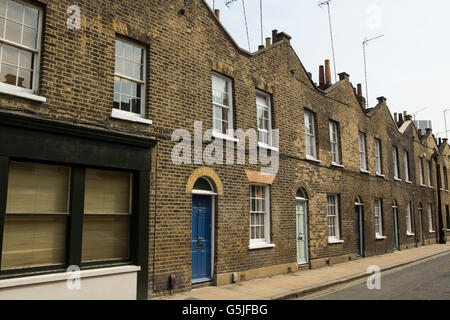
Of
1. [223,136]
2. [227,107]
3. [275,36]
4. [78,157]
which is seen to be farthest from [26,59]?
[275,36]

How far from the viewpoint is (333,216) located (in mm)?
15531

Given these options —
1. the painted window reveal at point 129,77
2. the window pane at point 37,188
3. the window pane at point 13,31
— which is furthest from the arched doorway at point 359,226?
the window pane at point 13,31

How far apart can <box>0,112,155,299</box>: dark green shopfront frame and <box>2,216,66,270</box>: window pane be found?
141mm

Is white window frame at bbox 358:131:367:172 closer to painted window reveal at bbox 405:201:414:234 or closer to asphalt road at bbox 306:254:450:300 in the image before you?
asphalt road at bbox 306:254:450:300

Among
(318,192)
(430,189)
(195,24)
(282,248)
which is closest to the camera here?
(195,24)

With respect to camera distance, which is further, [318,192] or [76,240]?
[318,192]

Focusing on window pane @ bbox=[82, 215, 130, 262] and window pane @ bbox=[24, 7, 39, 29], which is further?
window pane @ bbox=[82, 215, 130, 262]

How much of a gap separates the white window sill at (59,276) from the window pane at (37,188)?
119 cm

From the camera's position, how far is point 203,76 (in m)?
10.3

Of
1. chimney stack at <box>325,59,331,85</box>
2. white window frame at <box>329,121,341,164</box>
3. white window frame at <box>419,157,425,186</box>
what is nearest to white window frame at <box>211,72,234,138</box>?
white window frame at <box>329,121,341,164</box>

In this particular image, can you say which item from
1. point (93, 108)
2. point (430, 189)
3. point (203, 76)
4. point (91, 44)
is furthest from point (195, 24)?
point (430, 189)

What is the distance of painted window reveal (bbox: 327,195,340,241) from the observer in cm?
1535

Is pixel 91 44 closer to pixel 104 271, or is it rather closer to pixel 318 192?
pixel 104 271
